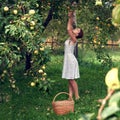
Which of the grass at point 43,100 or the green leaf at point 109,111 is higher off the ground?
the green leaf at point 109,111

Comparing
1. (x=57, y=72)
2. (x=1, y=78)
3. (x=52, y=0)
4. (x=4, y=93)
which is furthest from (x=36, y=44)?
(x=57, y=72)

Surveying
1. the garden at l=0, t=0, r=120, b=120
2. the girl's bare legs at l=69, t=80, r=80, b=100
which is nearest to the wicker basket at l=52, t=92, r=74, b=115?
the garden at l=0, t=0, r=120, b=120

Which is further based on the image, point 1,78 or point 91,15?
point 91,15

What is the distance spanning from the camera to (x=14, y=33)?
195 inches

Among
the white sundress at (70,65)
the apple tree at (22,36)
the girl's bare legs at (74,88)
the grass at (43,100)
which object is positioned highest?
the apple tree at (22,36)

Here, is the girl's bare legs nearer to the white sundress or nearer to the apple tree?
the white sundress

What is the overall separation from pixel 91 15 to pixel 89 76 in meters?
2.01

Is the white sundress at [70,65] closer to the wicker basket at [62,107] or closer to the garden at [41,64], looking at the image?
the garden at [41,64]

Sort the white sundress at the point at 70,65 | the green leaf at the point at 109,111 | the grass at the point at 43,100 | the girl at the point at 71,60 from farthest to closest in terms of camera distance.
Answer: the white sundress at the point at 70,65, the girl at the point at 71,60, the grass at the point at 43,100, the green leaf at the point at 109,111

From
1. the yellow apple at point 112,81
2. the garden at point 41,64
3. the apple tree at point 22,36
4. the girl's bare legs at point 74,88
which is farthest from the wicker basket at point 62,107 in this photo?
the yellow apple at point 112,81

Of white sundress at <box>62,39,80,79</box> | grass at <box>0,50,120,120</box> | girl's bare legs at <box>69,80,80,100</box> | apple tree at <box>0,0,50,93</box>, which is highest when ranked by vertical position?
apple tree at <box>0,0,50,93</box>

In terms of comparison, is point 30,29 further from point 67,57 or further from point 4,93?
point 4,93

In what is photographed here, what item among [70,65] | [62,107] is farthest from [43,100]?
[62,107]

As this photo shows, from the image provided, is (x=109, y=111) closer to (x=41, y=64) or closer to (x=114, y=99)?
(x=114, y=99)
